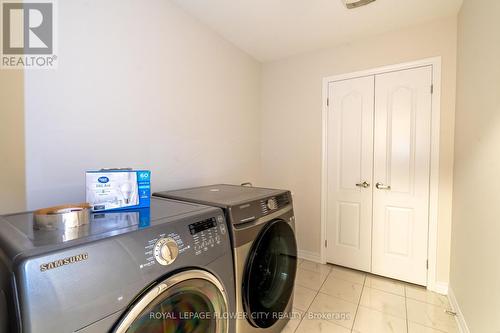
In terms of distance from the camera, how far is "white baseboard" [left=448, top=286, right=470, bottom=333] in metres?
1.56

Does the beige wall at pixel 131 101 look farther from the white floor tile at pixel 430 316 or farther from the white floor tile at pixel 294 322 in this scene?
the white floor tile at pixel 430 316

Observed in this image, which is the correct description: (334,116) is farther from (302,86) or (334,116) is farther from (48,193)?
(48,193)

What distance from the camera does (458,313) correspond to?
1.70 m

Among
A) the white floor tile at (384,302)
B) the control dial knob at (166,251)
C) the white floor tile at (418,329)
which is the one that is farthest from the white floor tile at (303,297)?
the control dial knob at (166,251)

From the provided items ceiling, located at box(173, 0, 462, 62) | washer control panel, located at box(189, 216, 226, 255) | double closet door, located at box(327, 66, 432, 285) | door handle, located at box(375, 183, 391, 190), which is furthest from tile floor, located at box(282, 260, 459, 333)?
ceiling, located at box(173, 0, 462, 62)

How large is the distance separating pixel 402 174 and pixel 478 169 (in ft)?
2.53

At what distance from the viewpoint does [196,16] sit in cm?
198

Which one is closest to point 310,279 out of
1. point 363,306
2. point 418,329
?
point 363,306

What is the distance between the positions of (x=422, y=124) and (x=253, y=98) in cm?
178

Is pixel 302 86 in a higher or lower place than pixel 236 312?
higher

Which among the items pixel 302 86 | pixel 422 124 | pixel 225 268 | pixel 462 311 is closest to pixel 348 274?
pixel 462 311

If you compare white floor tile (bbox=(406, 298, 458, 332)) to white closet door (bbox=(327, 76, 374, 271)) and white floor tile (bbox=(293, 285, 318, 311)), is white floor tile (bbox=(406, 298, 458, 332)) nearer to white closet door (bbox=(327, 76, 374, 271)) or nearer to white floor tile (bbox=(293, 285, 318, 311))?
white closet door (bbox=(327, 76, 374, 271))

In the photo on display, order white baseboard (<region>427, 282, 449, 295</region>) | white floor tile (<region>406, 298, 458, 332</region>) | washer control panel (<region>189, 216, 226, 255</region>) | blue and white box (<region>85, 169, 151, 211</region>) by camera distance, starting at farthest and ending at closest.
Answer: white baseboard (<region>427, 282, 449, 295</region>) < white floor tile (<region>406, 298, 458, 332</region>) < blue and white box (<region>85, 169, 151, 211</region>) < washer control panel (<region>189, 216, 226, 255</region>)

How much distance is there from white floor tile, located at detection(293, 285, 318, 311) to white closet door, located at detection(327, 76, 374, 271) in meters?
0.63
